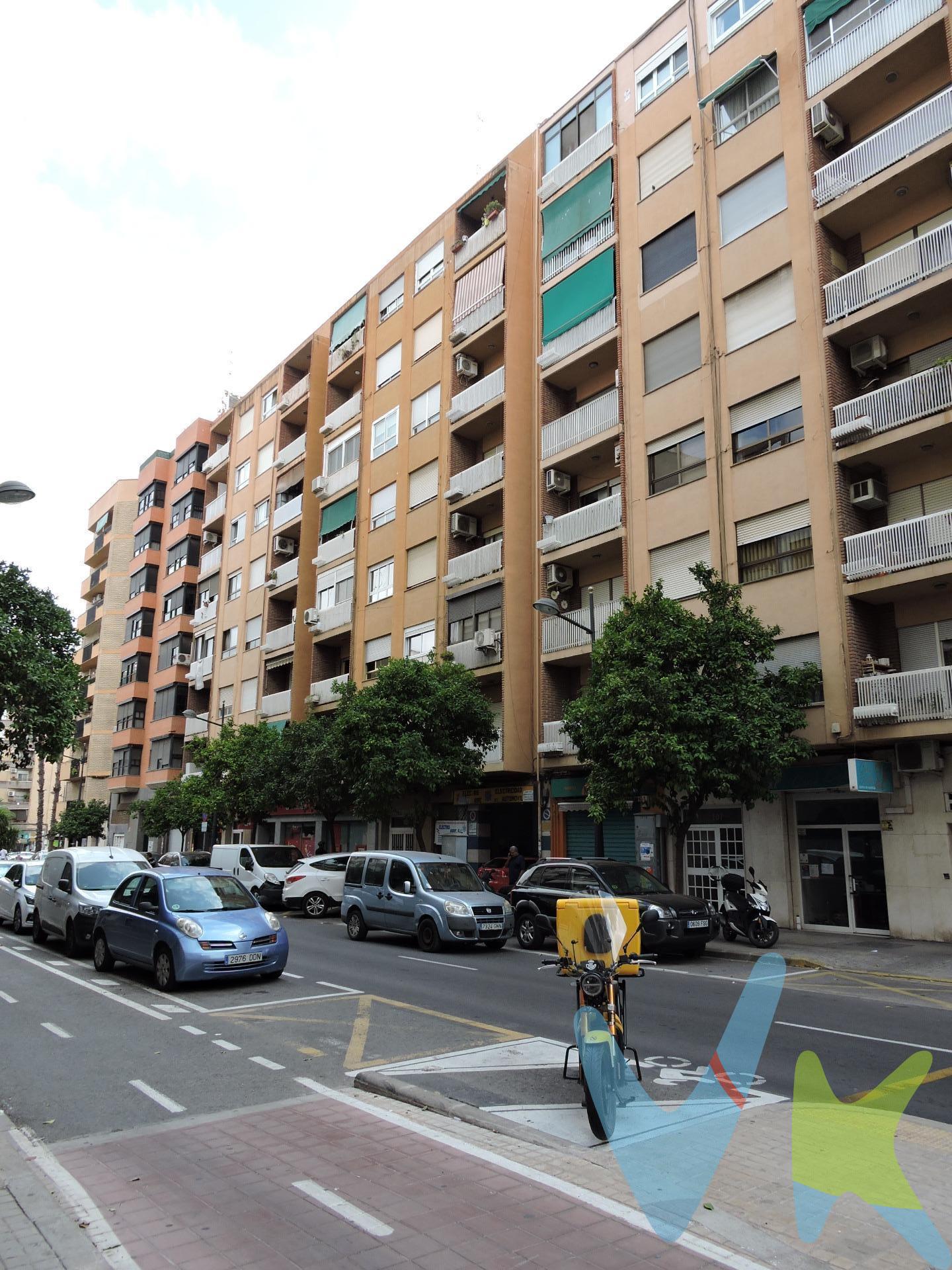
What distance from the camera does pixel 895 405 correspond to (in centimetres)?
1897

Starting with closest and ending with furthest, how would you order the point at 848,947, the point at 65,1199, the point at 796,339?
the point at 65,1199 → the point at 848,947 → the point at 796,339

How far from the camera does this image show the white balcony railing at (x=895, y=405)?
18.3 metres

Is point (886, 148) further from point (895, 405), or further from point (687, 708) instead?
→ point (687, 708)

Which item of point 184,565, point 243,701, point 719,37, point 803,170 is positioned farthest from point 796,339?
point 184,565

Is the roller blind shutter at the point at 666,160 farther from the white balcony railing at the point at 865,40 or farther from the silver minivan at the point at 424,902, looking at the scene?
the silver minivan at the point at 424,902

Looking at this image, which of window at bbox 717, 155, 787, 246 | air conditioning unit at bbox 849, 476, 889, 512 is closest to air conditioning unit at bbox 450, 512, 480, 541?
window at bbox 717, 155, 787, 246

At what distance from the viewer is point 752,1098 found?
6684 millimetres

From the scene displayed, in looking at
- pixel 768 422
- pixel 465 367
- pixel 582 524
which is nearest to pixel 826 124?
pixel 768 422

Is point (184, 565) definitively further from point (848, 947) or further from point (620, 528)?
point (848, 947)

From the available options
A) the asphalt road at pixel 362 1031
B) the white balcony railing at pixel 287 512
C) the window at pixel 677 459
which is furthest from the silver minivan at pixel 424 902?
the white balcony railing at pixel 287 512

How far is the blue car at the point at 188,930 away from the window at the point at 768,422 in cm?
1528

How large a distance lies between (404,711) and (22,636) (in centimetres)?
1048

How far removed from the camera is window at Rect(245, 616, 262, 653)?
4344 cm

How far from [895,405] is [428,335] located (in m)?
19.6
